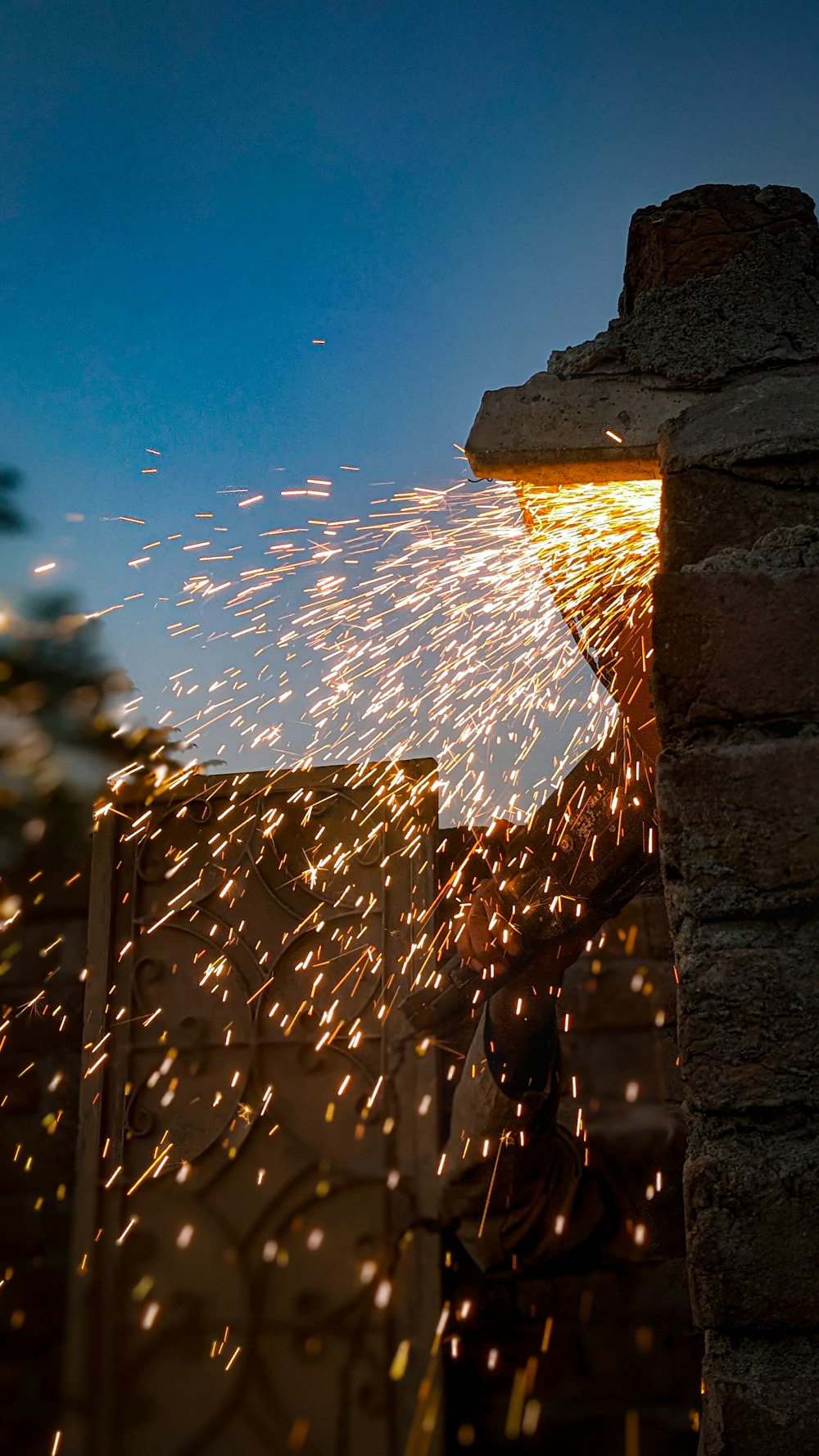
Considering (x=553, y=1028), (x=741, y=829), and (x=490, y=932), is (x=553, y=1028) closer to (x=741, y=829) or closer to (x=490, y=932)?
(x=490, y=932)

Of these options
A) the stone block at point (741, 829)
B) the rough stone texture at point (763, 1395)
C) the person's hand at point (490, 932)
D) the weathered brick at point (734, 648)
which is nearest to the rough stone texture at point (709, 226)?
the weathered brick at point (734, 648)

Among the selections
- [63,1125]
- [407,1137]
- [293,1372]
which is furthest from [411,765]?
[293,1372]

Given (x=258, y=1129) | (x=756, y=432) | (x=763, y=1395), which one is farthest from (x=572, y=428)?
(x=258, y=1129)

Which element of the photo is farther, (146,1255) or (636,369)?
(146,1255)

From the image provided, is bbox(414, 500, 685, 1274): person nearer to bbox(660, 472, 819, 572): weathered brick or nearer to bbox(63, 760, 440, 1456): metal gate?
bbox(63, 760, 440, 1456): metal gate

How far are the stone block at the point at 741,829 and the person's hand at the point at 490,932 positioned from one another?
40.8 inches

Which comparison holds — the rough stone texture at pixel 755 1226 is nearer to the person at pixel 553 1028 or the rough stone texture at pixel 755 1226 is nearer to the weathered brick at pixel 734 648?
the weathered brick at pixel 734 648

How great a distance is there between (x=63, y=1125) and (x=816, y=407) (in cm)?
366

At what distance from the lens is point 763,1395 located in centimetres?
130

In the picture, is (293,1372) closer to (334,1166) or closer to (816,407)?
(334,1166)

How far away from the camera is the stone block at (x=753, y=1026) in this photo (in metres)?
1.37

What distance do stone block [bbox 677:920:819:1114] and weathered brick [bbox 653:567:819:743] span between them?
32 centimetres

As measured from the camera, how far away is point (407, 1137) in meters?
3.68

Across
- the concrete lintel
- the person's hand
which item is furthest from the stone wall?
the concrete lintel
